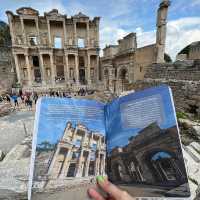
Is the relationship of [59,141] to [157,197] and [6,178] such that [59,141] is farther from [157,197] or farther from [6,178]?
[6,178]

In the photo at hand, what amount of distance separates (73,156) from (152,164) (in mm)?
793

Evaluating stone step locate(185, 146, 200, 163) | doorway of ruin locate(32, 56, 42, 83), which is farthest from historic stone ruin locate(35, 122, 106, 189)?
doorway of ruin locate(32, 56, 42, 83)

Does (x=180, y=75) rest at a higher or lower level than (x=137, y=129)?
higher

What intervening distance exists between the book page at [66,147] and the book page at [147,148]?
160 mm

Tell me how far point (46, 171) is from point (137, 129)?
0.97 m

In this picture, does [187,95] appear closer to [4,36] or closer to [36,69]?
[36,69]

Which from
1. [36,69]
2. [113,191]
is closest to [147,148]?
[113,191]

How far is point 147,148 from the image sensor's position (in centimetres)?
133

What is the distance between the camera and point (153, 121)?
1315 millimetres

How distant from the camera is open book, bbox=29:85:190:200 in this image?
4.10ft

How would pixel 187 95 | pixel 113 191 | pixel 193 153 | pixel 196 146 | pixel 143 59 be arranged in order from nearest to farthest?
pixel 113 191 → pixel 193 153 → pixel 196 146 → pixel 187 95 → pixel 143 59

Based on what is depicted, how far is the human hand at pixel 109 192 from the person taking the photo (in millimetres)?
1019

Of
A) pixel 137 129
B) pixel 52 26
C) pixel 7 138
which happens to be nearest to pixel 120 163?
pixel 137 129

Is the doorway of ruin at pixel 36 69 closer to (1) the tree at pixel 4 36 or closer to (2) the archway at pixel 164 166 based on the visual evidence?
(1) the tree at pixel 4 36
